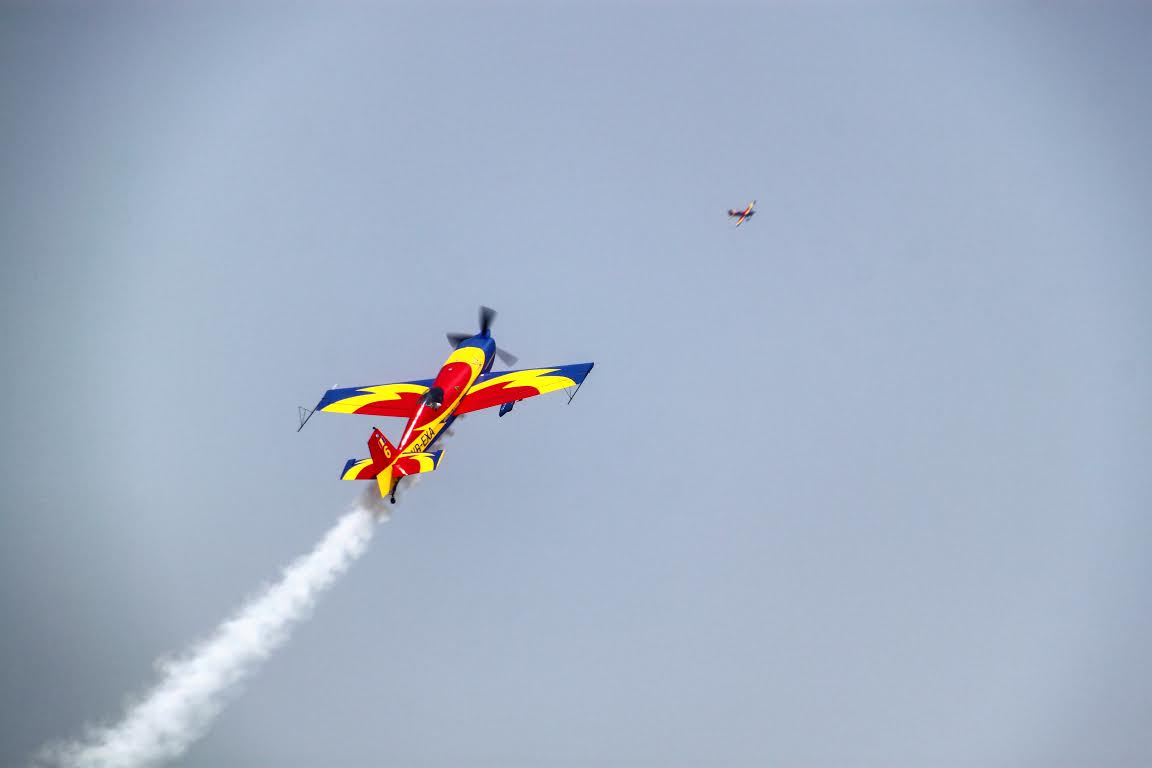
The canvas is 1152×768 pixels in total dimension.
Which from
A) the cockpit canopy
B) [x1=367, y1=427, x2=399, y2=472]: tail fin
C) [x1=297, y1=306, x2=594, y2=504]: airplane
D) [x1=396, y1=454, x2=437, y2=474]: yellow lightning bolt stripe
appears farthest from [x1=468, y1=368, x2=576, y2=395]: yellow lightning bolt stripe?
[x1=367, y1=427, x2=399, y2=472]: tail fin

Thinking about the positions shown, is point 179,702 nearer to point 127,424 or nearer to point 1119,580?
point 127,424

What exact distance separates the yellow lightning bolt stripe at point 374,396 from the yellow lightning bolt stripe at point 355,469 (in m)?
7.30

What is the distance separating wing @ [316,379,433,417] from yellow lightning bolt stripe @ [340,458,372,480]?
628cm

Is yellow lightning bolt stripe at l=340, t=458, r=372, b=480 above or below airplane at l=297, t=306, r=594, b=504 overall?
below

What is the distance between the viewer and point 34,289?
547 ft

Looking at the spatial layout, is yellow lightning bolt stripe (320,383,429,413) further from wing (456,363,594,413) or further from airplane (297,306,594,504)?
wing (456,363,594,413)

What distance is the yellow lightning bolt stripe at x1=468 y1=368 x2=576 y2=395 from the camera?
53478mm

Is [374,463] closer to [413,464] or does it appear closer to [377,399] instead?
[413,464]

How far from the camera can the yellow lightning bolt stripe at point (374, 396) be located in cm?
5212

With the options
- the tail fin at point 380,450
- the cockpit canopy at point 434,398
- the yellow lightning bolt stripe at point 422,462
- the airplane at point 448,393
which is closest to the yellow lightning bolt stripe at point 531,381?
the airplane at point 448,393

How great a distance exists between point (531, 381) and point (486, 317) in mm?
5033

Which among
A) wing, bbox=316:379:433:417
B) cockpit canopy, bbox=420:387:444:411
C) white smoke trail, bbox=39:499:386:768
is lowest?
white smoke trail, bbox=39:499:386:768

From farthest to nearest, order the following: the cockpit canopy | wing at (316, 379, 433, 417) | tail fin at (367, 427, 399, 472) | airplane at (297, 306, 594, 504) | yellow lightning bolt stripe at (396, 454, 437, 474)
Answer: wing at (316, 379, 433, 417)
the cockpit canopy
airplane at (297, 306, 594, 504)
yellow lightning bolt stripe at (396, 454, 437, 474)
tail fin at (367, 427, 399, 472)

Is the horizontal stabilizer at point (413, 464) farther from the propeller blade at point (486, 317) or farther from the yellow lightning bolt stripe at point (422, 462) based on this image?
the propeller blade at point (486, 317)
